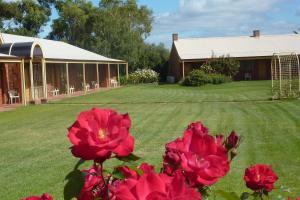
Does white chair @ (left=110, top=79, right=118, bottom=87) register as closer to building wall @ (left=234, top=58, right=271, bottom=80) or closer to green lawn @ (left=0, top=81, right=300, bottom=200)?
building wall @ (left=234, top=58, right=271, bottom=80)

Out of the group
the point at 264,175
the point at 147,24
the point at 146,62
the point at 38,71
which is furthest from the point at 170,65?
the point at 264,175

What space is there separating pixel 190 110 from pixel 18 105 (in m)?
9.10

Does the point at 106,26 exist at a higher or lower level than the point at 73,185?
higher

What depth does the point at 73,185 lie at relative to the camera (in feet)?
5.04

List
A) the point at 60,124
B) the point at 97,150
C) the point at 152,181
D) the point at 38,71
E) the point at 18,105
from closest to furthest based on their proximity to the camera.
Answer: the point at 152,181, the point at 97,150, the point at 60,124, the point at 18,105, the point at 38,71

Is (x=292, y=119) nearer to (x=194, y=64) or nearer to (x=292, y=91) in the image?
(x=292, y=91)

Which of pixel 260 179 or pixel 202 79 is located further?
pixel 202 79

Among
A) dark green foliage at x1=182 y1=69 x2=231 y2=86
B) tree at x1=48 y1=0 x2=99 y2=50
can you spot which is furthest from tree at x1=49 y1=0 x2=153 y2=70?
dark green foliage at x1=182 y1=69 x2=231 y2=86

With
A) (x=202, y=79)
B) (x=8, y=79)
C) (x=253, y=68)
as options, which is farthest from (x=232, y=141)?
(x=253, y=68)

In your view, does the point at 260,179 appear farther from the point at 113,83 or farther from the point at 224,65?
the point at 113,83

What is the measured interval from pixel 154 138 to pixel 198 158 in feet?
35.0

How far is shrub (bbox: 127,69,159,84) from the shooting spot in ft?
155

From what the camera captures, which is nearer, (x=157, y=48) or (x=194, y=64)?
(x=194, y=64)

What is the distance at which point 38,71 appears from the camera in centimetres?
2859
